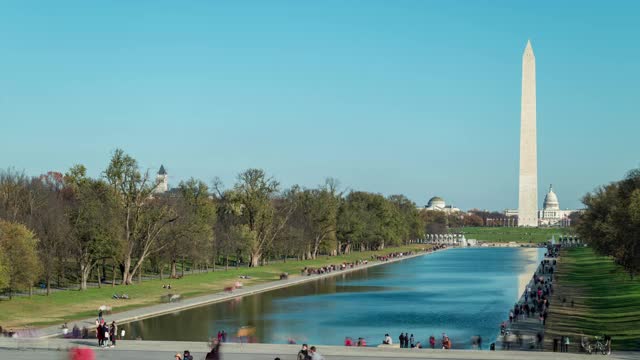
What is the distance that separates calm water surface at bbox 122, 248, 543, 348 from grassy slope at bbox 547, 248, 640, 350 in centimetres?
410

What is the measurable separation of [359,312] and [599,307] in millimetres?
16332

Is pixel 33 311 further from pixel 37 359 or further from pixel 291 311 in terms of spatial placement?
pixel 37 359

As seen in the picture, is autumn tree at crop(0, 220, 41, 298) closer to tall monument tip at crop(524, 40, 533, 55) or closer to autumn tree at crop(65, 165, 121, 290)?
autumn tree at crop(65, 165, 121, 290)

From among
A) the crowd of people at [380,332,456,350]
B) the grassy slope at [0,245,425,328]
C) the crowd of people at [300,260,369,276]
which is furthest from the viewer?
the crowd of people at [300,260,369,276]

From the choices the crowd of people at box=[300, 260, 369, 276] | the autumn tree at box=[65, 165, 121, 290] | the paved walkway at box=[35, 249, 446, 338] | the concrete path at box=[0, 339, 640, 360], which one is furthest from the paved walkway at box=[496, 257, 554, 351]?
the crowd of people at box=[300, 260, 369, 276]

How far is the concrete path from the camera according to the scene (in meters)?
37.4

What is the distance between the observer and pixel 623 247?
64938 mm

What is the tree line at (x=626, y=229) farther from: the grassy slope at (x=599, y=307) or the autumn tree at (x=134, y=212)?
the autumn tree at (x=134, y=212)

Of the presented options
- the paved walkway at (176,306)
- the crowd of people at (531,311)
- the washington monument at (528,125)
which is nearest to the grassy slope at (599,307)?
the crowd of people at (531,311)

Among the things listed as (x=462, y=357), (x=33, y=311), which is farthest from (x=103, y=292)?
(x=462, y=357)

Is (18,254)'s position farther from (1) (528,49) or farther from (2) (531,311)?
(1) (528,49)

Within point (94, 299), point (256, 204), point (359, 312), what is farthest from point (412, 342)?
point (256, 204)

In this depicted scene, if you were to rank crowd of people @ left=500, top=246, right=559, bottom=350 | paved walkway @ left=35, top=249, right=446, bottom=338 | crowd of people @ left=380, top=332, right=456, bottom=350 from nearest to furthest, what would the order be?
crowd of people @ left=380, top=332, right=456, bottom=350, crowd of people @ left=500, top=246, right=559, bottom=350, paved walkway @ left=35, top=249, right=446, bottom=338

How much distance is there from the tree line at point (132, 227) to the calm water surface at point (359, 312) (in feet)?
36.7
